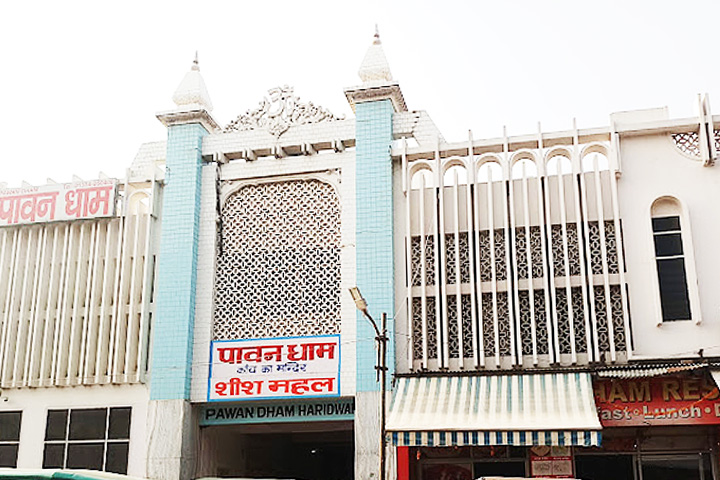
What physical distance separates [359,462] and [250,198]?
265 inches

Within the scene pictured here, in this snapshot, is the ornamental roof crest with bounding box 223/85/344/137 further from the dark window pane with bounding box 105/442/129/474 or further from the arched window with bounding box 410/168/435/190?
the dark window pane with bounding box 105/442/129/474

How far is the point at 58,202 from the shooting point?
68.4 feet

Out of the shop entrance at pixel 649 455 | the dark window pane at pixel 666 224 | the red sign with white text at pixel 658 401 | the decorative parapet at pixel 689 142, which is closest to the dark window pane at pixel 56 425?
the shop entrance at pixel 649 455

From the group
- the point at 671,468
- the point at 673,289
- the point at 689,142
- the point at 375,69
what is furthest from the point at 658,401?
the point at 375,69

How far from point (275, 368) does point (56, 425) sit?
5392mm

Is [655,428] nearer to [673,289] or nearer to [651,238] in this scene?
[673,289]

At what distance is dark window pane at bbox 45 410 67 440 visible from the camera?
64.2ft

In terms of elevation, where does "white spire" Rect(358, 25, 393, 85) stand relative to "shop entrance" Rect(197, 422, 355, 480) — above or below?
above

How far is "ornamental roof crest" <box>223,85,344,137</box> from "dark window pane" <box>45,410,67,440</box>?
7705 millimetres

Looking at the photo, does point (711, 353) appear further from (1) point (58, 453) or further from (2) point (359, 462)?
(1) point (58, 453)

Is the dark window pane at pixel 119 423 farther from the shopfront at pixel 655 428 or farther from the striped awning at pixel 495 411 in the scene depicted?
the shopfront at pixel 655 428

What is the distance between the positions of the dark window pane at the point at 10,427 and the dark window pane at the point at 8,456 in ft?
0.60

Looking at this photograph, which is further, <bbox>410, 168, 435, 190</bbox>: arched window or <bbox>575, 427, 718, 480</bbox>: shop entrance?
<bbox>410, 168, 435, 190</bbox>: arched window

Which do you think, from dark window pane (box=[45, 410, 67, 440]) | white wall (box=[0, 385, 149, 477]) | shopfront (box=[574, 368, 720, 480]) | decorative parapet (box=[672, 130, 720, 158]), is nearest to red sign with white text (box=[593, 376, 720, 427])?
shopfront (box=[574, 368, 720, 480])
